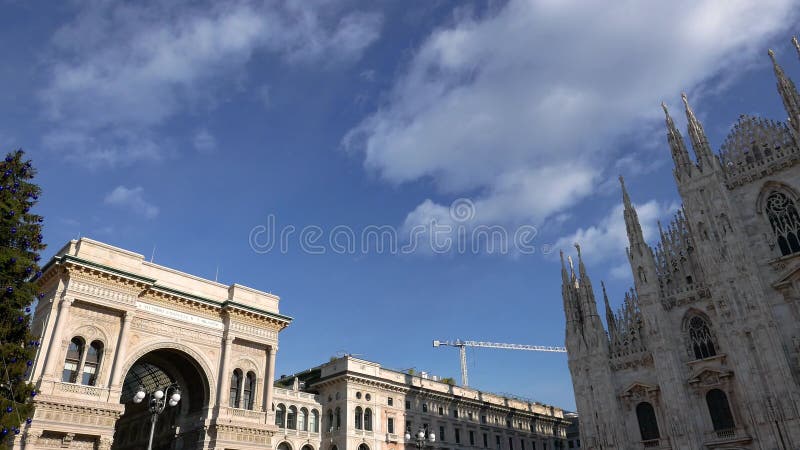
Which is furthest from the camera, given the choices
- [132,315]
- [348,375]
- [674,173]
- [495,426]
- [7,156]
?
[495,426]

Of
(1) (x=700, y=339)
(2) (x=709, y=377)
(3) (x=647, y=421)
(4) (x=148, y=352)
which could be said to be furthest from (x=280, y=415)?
(1) (x=700, y=339)

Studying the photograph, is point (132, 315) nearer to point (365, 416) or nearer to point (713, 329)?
point (365, 416)

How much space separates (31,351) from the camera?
68.5ft

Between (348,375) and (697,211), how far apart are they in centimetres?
3240

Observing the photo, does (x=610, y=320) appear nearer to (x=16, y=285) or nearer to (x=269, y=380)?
(x=269, y=380)

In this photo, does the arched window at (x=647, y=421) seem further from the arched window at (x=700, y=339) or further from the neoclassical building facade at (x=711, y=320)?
the arched window at (x=700, y=339)

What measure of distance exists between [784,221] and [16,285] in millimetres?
44586

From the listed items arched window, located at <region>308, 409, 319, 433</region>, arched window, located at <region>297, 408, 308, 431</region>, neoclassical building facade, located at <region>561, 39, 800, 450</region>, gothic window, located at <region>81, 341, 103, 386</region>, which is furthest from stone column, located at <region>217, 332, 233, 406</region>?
neoclassical building facade, located at <region>561, 39, 800, 450</region>

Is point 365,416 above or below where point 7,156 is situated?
below

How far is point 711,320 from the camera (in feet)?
123

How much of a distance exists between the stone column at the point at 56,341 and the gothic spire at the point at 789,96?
1866 inches

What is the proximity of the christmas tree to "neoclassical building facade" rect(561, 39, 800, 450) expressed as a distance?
36322 millimetres

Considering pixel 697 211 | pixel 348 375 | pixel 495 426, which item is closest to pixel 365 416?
pixel 348 375

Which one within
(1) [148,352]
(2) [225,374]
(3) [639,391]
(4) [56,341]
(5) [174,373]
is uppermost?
(1) [148,352]
